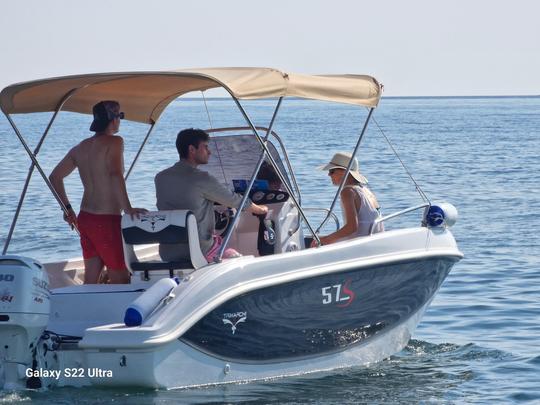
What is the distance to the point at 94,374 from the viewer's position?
6559mm

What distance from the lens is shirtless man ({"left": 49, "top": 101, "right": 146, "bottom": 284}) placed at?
7.41 meters

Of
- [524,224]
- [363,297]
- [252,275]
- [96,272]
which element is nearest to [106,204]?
[96,272]

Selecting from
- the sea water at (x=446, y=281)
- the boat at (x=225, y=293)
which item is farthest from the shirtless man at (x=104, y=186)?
the sea water at (x=446, y=281)

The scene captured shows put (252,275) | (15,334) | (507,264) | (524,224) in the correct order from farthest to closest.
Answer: (524,224) < (507,264) < (252,275) < (15,334)

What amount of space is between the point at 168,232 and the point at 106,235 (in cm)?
67

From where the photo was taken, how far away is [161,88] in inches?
337

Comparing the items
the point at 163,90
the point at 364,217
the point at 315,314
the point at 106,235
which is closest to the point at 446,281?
the point at 364,217

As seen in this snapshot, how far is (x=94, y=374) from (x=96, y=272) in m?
1.26

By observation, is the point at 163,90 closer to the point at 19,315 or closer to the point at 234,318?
the point at 234,318

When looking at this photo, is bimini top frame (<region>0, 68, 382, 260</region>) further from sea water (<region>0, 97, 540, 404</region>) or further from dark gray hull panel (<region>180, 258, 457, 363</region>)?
sea water (<region>0, 97, 540, 404</region>)

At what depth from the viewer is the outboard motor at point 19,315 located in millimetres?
6438

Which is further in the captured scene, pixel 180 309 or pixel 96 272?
pixel 96 272

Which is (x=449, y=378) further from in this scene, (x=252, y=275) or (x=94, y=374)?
(x=94, y=374)

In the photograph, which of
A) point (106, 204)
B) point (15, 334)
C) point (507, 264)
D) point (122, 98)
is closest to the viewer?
point (15, 334)
